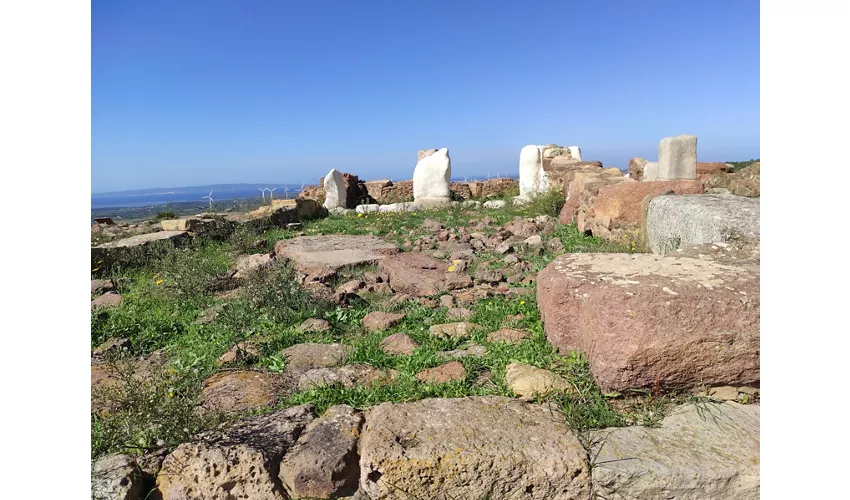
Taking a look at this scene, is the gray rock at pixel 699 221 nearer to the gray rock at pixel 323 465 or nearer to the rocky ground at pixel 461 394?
the rocky ground at pixel 461 394

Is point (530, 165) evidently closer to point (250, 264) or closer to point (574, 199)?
point (574, 199)

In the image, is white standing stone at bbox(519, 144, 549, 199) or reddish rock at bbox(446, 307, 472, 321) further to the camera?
white standing stone at bbox(519, 144, 549, 199)

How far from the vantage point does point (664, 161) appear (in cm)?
675

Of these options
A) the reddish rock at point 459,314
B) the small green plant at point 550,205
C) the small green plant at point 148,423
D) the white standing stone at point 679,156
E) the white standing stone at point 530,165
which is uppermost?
the white standing stone at point 530,165

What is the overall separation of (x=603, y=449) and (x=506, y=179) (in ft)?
47.2

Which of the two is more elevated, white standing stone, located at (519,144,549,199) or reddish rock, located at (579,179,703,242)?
white standing stone, located at (519,144,549,199)

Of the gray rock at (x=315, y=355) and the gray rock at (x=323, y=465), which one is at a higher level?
the gray rock at (x=315, y=355)

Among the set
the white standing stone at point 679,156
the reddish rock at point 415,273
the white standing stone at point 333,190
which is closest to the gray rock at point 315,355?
the reddish rock at point 415,273

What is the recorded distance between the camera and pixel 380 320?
3.62m

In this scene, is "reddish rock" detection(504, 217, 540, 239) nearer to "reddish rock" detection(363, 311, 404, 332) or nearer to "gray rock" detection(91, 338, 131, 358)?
"reddish rock" detection(363, 311, 404, 332)

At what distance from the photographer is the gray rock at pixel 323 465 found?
1.98m

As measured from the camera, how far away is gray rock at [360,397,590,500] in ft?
6.18

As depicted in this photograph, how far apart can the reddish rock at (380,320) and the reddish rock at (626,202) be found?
308cm

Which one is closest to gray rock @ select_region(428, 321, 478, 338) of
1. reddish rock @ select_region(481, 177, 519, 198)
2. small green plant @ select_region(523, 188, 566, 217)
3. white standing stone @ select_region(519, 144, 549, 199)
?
small green plant @ select_region(523, 188, 566, 217)
